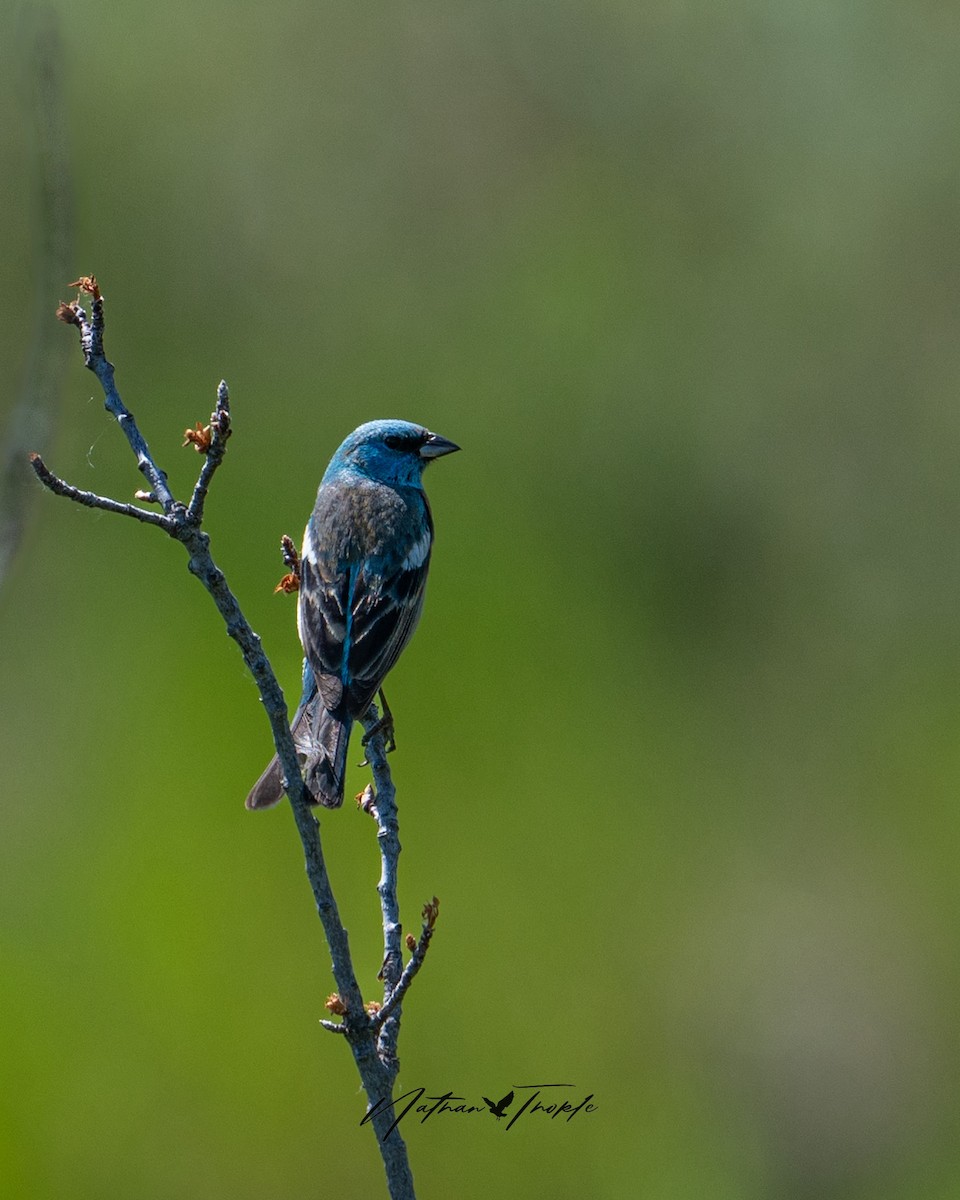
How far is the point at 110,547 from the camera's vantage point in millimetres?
10805

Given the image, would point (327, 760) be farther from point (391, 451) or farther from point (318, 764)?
point (391, 451)

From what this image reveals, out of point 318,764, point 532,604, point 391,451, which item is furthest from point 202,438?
point 532,604

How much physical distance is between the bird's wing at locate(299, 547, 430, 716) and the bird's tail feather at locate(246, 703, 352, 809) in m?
0.08

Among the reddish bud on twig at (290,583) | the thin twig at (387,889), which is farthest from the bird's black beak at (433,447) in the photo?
the thin twig at (387,889)

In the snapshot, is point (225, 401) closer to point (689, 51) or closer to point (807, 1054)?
point (807, 1054)

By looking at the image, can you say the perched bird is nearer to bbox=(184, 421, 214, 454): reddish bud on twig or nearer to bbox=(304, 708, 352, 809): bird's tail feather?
bbox=(304, 708, 352, 809): bird's tail feather

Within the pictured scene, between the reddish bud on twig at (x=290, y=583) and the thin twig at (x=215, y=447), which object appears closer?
the thin twig at (x=215, y=447)

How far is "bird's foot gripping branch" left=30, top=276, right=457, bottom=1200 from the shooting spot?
10.8 ft

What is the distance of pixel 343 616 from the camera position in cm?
557

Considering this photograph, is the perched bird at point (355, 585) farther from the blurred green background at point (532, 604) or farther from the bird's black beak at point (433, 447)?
the blurred green background at point (532, 604)

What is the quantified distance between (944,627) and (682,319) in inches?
121

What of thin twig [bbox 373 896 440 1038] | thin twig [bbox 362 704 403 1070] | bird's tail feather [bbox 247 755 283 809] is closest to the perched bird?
bird's tail feather [bbox 247 755 283 809]

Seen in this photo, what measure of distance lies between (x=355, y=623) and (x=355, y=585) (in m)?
0.21

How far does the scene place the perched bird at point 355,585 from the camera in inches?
202
